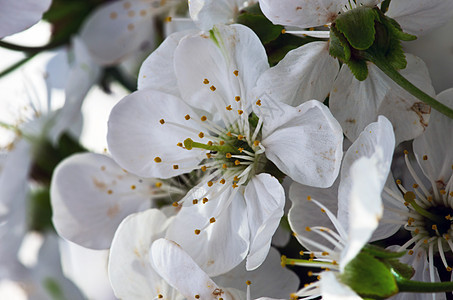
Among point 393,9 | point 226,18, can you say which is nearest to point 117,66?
point 226,18

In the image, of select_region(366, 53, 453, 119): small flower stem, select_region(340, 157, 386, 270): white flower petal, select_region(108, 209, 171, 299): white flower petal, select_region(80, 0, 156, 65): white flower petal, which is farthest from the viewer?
select_region(80, 0, 156, 65): white flower petal

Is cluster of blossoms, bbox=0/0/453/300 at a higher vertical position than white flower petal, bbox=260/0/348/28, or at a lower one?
lower

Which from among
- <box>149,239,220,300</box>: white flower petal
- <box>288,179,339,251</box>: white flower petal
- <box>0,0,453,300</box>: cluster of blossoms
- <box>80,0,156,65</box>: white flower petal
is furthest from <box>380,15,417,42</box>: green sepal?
<box>80,0,156,65</box>: white flower petal

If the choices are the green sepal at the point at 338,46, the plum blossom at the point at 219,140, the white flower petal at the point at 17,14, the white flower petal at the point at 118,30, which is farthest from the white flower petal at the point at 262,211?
the white flower petal at the point at 118,30

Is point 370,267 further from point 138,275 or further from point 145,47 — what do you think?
point 145,47

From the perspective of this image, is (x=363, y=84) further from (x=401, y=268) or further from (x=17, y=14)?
(x=17, y=14)

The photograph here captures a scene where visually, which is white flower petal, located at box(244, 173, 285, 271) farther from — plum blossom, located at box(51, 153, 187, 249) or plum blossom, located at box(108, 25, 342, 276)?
plum blossom, located at box(51, 153, 187, 249)
